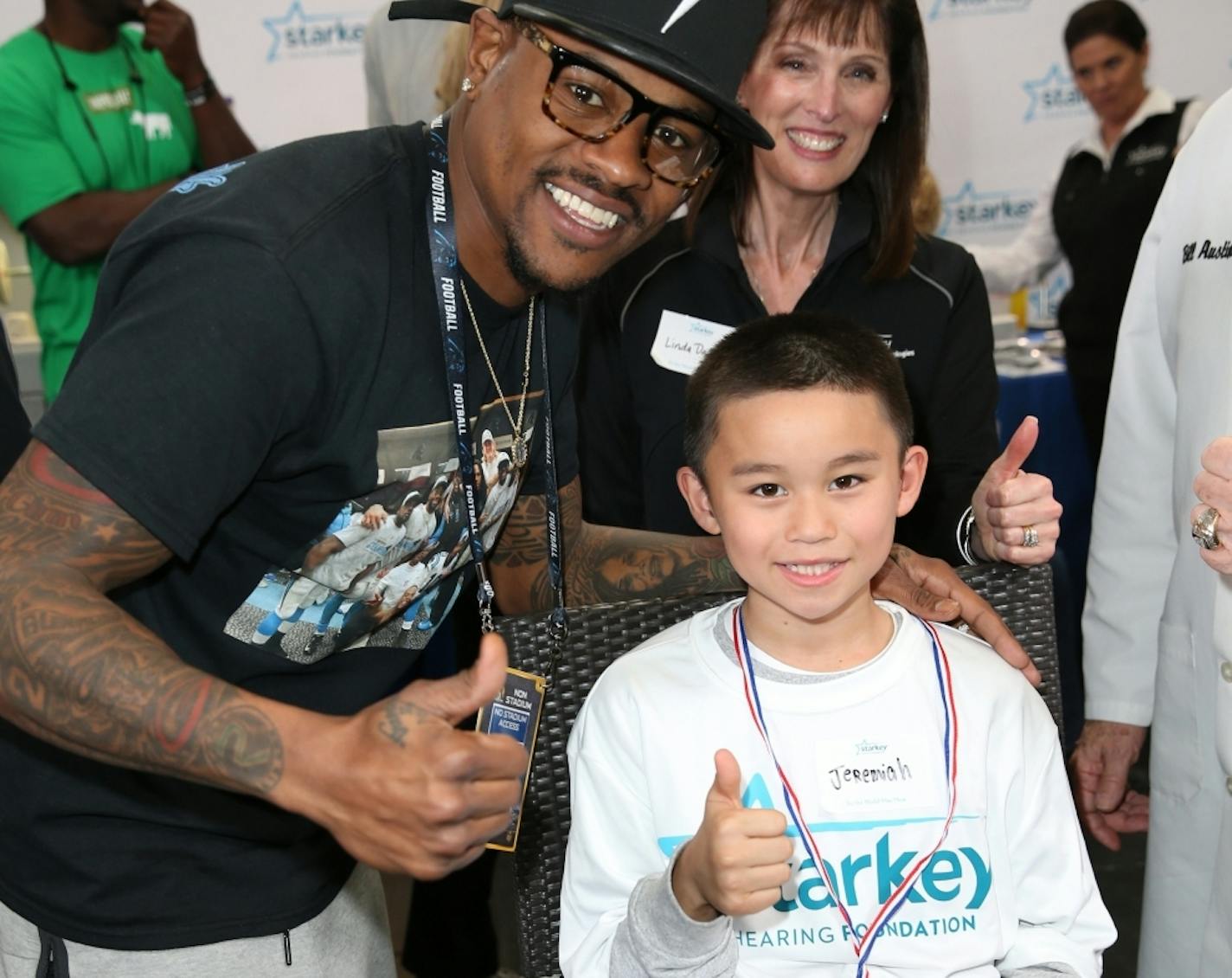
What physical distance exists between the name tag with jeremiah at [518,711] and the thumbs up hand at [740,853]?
1.24ft

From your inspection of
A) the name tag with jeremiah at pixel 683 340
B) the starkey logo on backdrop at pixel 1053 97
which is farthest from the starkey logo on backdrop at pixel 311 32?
the name tag with jeremiah at pixel 683 340

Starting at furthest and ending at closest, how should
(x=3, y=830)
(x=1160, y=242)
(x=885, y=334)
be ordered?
1. (x=885, y=334)
2. (x=1160, y=242)
3. (x=3, y=830)

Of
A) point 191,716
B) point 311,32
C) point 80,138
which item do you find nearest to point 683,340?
point 191,716

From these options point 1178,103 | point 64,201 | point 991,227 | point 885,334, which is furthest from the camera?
point 991,227

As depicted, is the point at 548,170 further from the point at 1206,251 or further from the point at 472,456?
the point at 1206,251

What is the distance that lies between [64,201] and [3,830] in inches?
104

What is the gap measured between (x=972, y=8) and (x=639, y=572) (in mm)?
5204

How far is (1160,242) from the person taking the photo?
2.00m

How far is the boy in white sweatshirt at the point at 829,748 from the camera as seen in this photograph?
1593 millimetres

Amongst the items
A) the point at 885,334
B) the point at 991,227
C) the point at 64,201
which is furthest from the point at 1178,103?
the point at 64,201

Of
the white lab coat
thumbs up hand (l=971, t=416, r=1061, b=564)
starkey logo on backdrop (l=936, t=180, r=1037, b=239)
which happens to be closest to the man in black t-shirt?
thumbs up hand (l=971, t=416, r=1061, b=564)

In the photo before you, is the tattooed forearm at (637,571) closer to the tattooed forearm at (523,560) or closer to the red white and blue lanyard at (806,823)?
the tattooed forearm at (523,560)

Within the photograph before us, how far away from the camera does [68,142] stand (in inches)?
148

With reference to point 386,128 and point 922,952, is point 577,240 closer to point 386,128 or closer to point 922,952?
point 386,128
